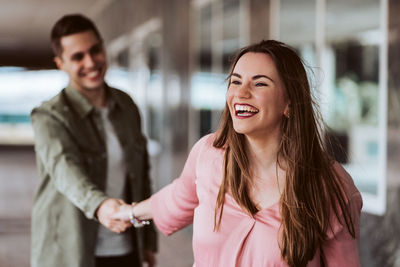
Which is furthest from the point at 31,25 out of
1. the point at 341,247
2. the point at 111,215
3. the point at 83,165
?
the point at 341,247

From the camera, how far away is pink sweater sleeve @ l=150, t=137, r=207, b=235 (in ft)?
5.23

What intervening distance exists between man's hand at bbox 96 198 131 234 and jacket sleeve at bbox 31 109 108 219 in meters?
0.02

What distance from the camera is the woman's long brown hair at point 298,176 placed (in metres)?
1.33

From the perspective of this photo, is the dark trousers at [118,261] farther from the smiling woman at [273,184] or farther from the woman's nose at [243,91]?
the woman's nose at [243,91]

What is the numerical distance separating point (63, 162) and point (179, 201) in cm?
60

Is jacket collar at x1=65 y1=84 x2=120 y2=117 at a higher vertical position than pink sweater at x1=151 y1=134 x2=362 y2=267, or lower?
higher

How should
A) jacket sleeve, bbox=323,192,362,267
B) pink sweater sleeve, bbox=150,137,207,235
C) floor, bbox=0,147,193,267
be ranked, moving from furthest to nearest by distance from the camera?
floor, bbox=0,147,193,267, pink sweater sleeve, bbox=150,137,207,235, jacket sleeve, bbox=323,192,362,267

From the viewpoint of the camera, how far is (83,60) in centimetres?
216

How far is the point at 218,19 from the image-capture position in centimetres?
620

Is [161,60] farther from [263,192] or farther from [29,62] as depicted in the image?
[29,62]

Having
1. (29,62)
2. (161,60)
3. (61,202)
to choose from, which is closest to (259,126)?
(61,202)

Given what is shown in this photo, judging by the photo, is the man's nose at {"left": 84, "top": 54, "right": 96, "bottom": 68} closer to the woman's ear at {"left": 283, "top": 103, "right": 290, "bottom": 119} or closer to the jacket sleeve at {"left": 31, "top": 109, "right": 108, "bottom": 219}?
the jacket sleeve at {"left": 31, "top": 109, "right": 108, "bottom": 219}

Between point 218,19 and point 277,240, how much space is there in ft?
16.8

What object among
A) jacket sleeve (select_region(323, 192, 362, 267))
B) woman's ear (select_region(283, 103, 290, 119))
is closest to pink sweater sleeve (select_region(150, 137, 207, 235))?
woman's ear (select_region(283, 103, 290, 119))
